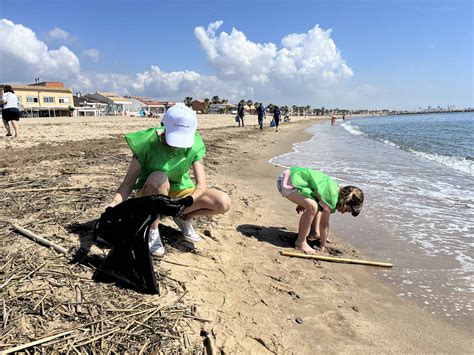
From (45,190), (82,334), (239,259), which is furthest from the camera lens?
(45,190)

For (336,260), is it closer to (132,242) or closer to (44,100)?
(132,242)

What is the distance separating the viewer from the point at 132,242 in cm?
249

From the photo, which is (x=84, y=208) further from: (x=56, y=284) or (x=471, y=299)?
(x=471, y=299)

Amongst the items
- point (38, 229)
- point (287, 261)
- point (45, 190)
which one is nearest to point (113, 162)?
point (45, 190)

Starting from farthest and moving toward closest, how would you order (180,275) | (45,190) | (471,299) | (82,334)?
(45,190) < (471,299) < (180,275) < (82,334)

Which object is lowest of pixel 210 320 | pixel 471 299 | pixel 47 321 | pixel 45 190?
pixel 471 299

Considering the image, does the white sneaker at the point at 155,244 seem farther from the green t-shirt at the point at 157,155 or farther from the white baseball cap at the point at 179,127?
the white baseball cap at the point at 179,127

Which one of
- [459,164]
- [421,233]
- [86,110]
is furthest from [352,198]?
[86,110]

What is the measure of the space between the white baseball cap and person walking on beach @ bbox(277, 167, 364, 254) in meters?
1.53

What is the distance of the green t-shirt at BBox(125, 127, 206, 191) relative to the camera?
9.46 ft

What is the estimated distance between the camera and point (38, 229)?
310 centimetres

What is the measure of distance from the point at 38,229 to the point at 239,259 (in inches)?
70.2

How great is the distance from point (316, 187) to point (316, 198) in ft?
0.39

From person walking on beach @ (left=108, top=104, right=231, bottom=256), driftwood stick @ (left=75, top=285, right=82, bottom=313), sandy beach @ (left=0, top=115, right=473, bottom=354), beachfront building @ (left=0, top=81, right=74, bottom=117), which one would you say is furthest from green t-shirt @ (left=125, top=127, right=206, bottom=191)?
beachfront building @ (left=0, top=81, right=74, bottom=117)
